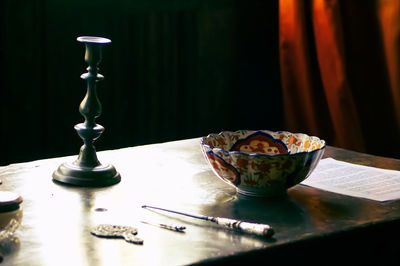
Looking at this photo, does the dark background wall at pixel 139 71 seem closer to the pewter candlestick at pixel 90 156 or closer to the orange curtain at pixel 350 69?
the orange curtain at pixel 350 69

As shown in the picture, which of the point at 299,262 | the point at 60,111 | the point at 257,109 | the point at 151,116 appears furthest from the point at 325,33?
the point at 299,262

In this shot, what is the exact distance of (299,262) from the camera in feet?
3.08

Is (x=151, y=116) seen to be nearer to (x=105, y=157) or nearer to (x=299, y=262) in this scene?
(x=105, y=157)

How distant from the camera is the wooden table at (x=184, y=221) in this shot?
842 mm

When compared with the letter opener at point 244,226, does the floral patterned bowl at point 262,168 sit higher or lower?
higher

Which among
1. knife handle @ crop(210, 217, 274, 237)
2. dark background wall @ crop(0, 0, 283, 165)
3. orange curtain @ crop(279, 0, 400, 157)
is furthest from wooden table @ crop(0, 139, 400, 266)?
orange curtain @ crop(279, 0, 400, 157)

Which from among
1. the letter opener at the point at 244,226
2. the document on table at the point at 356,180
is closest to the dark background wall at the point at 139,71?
the document on table at the point at 356,180

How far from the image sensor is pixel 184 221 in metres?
0.99

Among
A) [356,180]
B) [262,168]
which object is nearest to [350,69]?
[356,180]

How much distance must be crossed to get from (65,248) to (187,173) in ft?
1.67

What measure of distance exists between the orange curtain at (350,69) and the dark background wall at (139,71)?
232mm

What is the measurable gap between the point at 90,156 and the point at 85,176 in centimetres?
5

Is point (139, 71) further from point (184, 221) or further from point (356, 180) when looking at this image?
point (184, 221)

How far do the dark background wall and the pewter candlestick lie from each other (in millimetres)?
972
